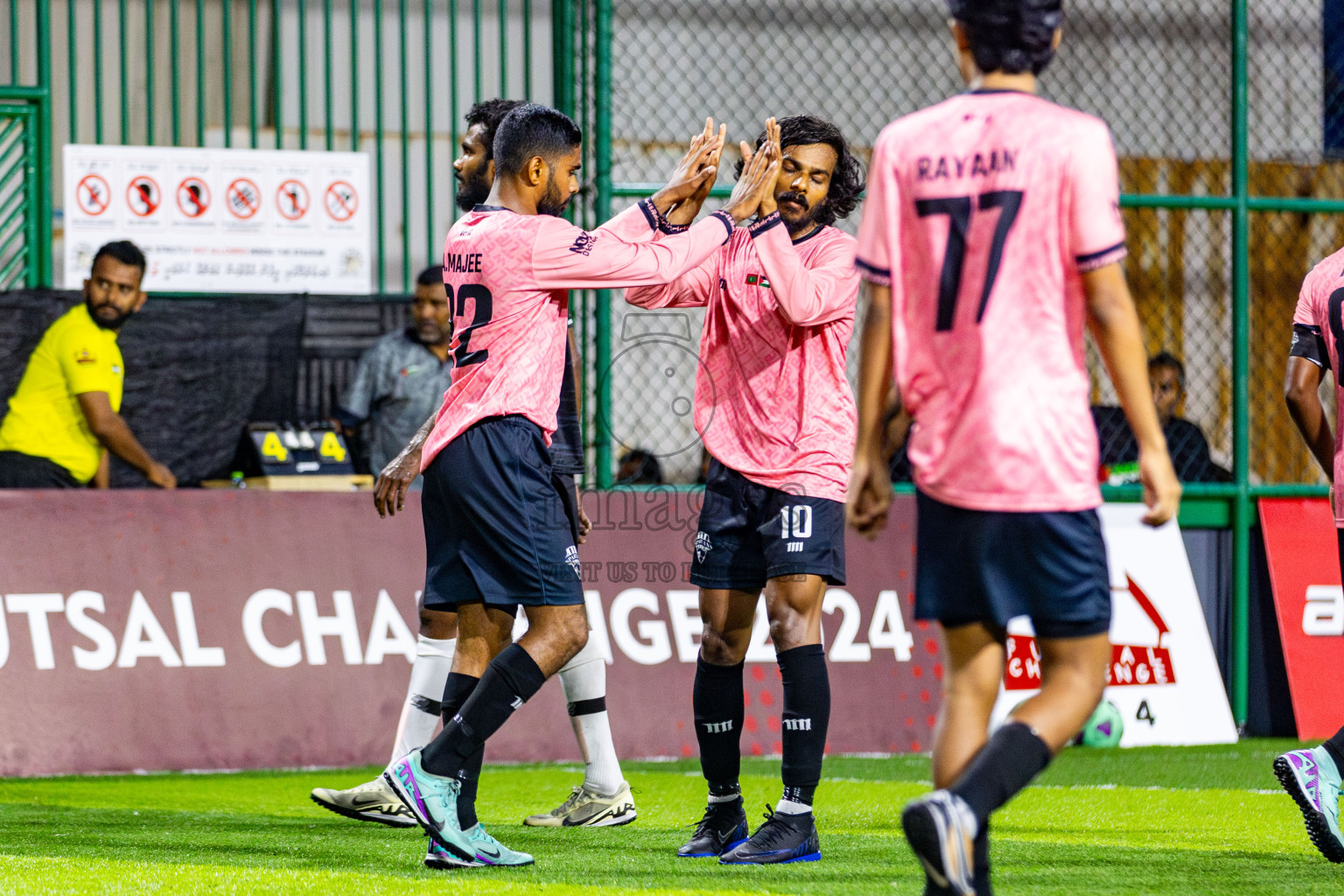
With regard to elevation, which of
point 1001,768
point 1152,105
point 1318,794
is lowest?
point 1318,794

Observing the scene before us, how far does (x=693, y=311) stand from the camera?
36.1ft

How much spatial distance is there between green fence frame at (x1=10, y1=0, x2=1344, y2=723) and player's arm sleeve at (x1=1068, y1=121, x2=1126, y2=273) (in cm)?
553

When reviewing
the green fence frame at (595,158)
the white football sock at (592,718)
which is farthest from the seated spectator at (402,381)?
the white football sock at (592,718)

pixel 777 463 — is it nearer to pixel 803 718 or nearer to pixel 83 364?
pixel 803 718

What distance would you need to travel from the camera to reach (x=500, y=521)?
452 cm

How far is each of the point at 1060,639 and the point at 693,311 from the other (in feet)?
26.0

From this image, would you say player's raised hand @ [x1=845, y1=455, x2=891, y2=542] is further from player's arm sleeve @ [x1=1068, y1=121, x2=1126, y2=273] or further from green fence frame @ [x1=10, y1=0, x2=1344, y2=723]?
green fence frame @ [x1=10, y1=0, x2=1344, y2=723]

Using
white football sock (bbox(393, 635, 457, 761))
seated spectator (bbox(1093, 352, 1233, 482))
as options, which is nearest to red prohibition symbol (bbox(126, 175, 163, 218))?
white football sock (bbox(393, 635, 457, 761))

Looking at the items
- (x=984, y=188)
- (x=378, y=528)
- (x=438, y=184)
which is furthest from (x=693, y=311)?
(x=984, y=188)

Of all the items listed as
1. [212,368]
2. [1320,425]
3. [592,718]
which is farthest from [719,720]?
[212,368]

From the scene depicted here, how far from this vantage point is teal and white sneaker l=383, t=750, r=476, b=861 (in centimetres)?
436

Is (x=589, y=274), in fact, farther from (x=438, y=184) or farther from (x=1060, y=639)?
(x=438, y=184)

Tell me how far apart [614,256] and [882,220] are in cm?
131

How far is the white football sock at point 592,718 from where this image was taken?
5.64m
